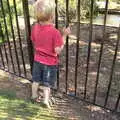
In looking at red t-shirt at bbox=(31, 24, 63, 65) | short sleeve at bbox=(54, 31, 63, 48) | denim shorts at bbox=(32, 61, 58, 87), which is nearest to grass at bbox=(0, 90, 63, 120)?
denim shorts at bbox=(32, 61, 58, 87)

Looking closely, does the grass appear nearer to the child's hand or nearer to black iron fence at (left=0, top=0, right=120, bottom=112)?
black iron fence at (left=0, top=0, right=120, bottom=112)

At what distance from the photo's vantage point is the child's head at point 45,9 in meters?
2.80

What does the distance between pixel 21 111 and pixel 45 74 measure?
54cm

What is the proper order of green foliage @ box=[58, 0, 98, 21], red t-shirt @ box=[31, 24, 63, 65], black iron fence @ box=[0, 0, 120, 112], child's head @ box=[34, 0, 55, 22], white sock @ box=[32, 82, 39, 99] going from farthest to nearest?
green foliage @ box=[58, 0, 98, 21], white sock @ box=[32, 82, 39, 99], black iron fence @ box=[0, 0, 120, 112], red t-shirt @ box=[31, 24, 63, 65], child's head @ box=[34, 0, 55, 22]

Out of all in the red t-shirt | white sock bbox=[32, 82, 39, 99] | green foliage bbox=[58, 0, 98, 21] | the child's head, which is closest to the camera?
the child's head

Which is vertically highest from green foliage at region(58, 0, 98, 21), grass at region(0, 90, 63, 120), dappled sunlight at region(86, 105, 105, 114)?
green foliage at region(58, 0, 98, 21)

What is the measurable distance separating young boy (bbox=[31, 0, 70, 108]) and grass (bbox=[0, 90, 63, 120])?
0.13m

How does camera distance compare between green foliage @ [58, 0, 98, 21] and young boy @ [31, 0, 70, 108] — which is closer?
young boy @ [31, 0, 70, 108]

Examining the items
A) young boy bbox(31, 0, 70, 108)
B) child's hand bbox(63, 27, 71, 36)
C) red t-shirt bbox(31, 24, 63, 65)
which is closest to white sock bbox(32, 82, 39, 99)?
young boy bbox(31, 0, 70, 108)

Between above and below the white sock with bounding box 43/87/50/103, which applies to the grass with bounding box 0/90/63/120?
below

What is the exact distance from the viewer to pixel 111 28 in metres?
6.77

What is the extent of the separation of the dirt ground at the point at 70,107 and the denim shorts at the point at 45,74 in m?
0.38

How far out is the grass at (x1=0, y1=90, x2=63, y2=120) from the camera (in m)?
3.29

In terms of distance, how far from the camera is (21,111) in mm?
3377
